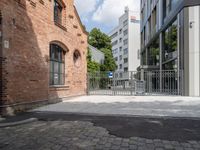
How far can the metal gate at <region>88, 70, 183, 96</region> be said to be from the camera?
20.7 metres

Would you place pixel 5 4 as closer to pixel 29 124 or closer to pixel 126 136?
pixel 29 124

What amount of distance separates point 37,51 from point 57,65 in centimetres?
302

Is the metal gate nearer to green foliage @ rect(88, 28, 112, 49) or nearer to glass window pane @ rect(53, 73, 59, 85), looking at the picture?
glass window pane @ rect(53, 73, 59, 85)

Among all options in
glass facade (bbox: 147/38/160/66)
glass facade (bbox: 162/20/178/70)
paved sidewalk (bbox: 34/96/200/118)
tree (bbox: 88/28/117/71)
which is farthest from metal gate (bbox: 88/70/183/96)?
tree (bbox: 88/28/117/71)

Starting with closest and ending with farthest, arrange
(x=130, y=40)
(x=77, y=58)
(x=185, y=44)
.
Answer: (x=185, y=44) < (x=77, y=58) < (x=130, y=40)

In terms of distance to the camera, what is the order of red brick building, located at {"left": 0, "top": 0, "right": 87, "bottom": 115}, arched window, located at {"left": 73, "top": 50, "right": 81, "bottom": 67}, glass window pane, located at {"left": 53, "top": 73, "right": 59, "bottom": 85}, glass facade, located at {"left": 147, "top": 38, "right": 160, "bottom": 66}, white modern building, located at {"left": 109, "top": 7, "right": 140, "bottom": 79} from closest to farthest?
red brick building, located at {"left": 0, "top": 0, "right": 87, "bottom": 115}
glass window pane, located at {"left": 53, "top": 73, "right": 59, "bottom": 85}
arched window, located at {"left": 73, "top": 50, "right": 81, "bottom": 67}
glass facade, located at {"left": 147, "top": 38, "right": 160, "bottom": 66}
white modern building, located at {"left": 109, "top": 7, "right": 140, "bottom": 79}

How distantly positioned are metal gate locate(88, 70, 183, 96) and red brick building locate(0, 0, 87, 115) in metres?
4.58

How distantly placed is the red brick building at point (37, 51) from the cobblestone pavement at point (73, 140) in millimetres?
3159

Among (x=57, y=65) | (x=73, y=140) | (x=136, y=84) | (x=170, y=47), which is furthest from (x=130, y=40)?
(x=73, y=140)

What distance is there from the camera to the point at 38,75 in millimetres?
11953

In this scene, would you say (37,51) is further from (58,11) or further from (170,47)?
(170,47)

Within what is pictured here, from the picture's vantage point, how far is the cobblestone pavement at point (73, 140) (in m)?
5.22

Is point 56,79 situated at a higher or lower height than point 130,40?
lower

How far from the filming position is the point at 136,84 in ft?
70.3
